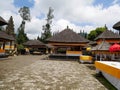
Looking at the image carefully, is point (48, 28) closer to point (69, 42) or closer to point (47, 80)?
point (69, 42)

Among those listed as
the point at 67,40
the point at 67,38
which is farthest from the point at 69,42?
the point at 67,38

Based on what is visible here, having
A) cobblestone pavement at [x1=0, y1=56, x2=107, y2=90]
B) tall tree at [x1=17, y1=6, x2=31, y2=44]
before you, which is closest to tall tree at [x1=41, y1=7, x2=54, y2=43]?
tall tree at [x1=17, y1=6, x2=31, y2=44]

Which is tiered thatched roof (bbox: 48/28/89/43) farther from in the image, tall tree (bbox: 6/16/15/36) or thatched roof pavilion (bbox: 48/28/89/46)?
tall tree (bbox: 6/16/15/36)

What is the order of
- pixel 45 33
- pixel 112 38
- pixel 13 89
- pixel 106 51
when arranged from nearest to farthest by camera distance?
1. pixel 13 89
2. pixel 106 51
3. pixel 112 38
4. pixel 45 33

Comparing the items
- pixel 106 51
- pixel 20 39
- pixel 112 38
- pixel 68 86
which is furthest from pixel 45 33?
pixel 68 86

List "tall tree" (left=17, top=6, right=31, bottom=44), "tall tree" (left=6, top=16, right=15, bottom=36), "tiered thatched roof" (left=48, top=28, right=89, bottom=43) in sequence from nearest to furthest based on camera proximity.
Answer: "tiered thatched roof" (left=48, top=28, right=89, bottom=43), "tall tree" (left=17, top=6, right=31, bottom=44), "tall tree" (left=6, top=16, right=15, bottom=36)

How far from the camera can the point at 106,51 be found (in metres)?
15.8

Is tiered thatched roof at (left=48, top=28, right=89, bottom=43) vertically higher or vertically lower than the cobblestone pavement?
higher

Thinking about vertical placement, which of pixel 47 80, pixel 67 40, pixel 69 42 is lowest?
pixel 47 80

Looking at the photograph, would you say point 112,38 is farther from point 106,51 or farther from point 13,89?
point 13,89

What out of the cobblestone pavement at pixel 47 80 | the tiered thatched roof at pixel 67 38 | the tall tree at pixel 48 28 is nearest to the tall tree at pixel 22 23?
the tall tree at pixel 48 28

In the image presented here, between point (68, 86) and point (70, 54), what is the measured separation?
60.2 feet

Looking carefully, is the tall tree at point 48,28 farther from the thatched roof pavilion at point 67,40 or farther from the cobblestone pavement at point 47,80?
the cobblestone pavement at point 47,80

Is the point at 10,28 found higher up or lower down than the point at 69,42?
higher up
